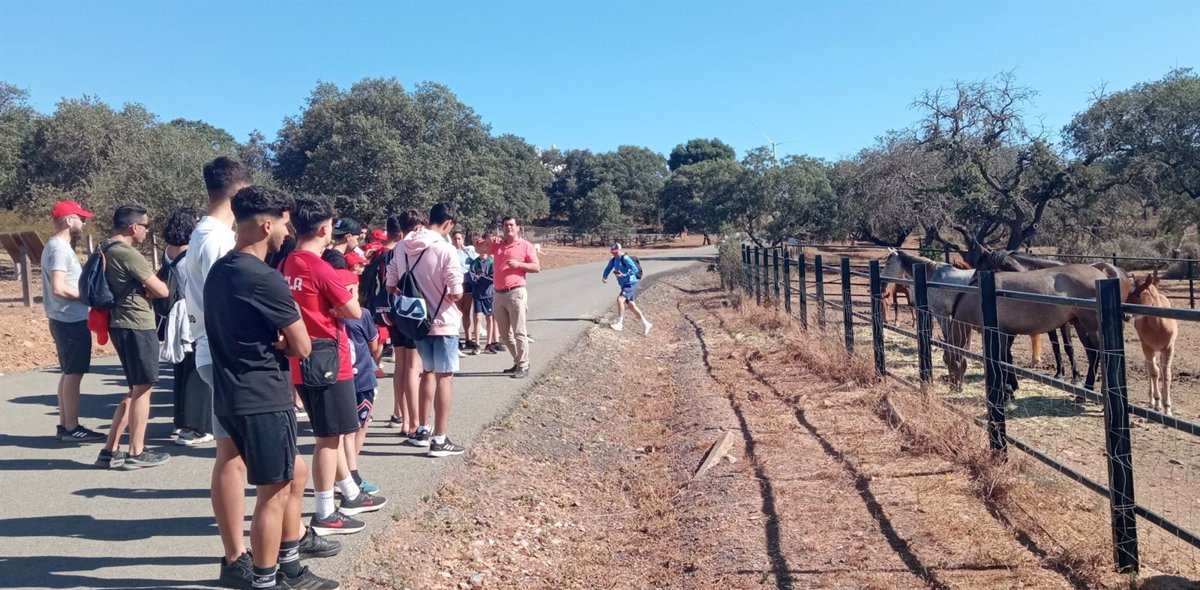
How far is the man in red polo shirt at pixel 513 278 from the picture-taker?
985cm

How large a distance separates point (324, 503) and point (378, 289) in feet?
9.79

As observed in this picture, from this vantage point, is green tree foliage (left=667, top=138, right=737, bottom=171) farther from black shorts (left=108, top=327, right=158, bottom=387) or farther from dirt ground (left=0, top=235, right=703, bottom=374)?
black shorts (left=108, top=327, right=158, bottom=387)

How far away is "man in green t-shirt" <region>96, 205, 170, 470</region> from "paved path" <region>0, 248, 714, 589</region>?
0.51ft

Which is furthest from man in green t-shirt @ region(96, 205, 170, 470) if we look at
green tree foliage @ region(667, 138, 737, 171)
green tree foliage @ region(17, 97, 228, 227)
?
green tree foliage @ region(667, 138, 737, 171)

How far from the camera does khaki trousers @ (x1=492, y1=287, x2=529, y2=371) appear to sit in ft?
32.5

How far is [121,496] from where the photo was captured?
218 inches

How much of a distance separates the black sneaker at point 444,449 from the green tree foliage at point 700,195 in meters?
35.5

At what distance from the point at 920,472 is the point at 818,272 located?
20.4ft

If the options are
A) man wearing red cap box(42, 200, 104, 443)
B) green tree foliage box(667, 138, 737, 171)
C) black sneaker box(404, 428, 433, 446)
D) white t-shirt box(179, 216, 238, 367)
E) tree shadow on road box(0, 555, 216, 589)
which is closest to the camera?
tree shadow on road box(0, 555, 216, 589)

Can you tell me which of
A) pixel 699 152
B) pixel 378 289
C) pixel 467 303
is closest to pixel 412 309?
pixel 378 289

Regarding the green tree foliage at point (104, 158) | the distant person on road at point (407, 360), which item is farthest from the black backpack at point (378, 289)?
the green tree foliage at point (104, 158)


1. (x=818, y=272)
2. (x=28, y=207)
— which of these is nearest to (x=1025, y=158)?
(x=818, y=272)

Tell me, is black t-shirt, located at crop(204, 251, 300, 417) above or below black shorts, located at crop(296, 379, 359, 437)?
above

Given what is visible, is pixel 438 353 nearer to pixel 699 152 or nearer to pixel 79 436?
pixel 79 436
